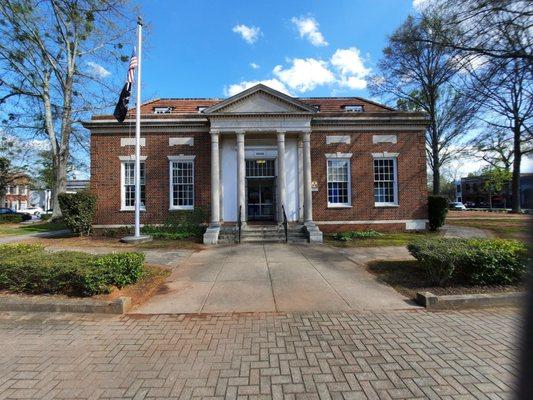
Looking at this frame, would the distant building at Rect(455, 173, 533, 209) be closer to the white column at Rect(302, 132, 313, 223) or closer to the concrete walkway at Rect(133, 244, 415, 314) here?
the white column at Rect(302, 132, 313, 223)

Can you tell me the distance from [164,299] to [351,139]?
13868 millimetres

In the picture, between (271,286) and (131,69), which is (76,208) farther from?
(271,286)

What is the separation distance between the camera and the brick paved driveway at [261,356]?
11.0 feet

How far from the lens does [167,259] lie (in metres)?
10.5

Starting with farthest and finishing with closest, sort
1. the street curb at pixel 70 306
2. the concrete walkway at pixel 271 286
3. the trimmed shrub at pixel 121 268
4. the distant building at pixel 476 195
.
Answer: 1. the distant building at pixel 476 195
2. the trimmed shrub at pixel 121 268
3. the concrete walkway at pixel 271 286
4. the street curb at pixel 70 306

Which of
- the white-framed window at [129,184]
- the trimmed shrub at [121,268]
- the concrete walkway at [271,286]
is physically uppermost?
the white-framed window at [129,184]

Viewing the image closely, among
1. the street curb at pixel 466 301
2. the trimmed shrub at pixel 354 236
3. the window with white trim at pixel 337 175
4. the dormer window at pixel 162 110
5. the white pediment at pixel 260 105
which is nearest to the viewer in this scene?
the street curb at pixel 466 301

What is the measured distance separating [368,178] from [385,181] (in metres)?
1.02

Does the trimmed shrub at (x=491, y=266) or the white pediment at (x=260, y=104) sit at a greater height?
the white pediment at (x=260, y=104)

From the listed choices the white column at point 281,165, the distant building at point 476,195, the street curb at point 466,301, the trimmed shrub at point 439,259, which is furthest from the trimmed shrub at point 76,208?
the distant building at point 476,195

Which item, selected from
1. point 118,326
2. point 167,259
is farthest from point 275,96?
point 118,326

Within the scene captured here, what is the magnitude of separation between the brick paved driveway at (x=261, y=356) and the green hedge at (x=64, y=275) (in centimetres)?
75

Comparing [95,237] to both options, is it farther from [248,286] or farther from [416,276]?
[416,276]

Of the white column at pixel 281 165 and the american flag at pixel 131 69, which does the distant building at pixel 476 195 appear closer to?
the white column at pixel 281 165
